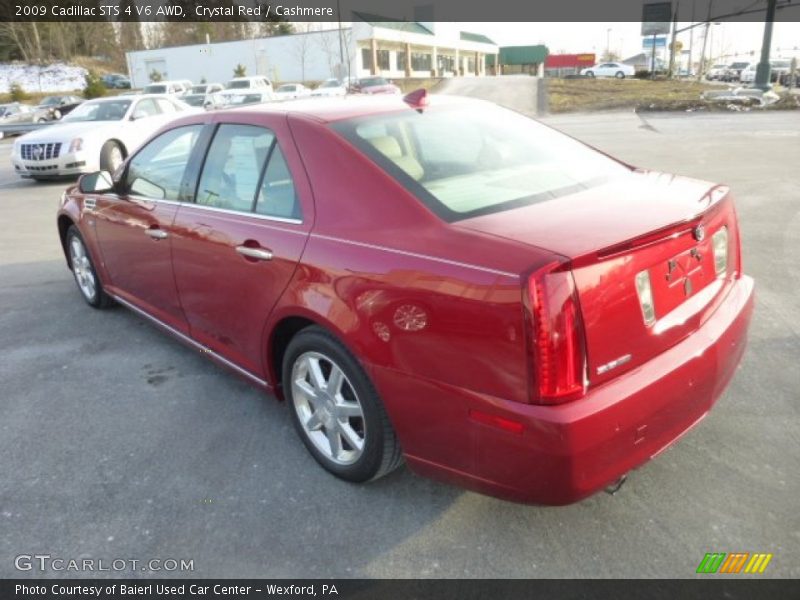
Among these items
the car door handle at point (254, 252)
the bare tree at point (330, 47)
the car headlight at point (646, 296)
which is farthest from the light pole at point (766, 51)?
the bare tree at point (330, 47)

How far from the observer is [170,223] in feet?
11.9

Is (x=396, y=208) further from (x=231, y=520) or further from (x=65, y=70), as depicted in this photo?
(x=65, y=70)

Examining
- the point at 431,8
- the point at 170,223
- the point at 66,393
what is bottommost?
the point at 66,393

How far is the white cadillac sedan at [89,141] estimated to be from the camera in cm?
1260

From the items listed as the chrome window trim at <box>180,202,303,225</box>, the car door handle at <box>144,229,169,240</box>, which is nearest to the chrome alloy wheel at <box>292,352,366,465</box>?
the chrome window trim at <box>180,202,303,225</box>

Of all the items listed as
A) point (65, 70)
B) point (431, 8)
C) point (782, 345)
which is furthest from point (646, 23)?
point (782, 345)

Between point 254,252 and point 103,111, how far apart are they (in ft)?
41.8

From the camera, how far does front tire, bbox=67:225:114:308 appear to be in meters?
5.11

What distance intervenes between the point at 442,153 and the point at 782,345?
2.56 meters

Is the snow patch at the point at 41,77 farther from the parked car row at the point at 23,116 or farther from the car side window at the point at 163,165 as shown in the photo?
the car side window at the point at 163,165

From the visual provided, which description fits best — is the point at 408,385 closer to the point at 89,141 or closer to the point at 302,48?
the point at 89,141

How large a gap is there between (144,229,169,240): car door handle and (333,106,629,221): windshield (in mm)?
1378

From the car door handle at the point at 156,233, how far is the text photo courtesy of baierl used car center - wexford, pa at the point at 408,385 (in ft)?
0.13

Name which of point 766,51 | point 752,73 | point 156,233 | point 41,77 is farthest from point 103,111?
point 41,77
